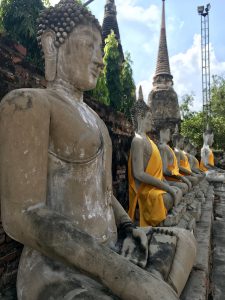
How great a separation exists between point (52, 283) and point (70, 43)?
4.07 ft

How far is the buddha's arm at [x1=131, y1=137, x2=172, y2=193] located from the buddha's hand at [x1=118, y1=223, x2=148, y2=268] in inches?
69.1

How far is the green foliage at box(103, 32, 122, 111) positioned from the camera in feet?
25.8

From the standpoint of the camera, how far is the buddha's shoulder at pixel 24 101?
1525mm

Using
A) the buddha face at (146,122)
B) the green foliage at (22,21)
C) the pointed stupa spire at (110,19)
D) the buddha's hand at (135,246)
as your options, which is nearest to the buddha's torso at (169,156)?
the buddha face at (146,122)

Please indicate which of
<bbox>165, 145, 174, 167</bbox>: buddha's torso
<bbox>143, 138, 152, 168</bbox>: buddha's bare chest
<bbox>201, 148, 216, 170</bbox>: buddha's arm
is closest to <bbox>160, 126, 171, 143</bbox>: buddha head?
<bbox>165, 145, 174, 167</bbox>: buddha's torso

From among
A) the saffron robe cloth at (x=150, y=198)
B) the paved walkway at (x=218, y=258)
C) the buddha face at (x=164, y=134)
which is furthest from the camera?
the buddha face at (x=164, y=134)

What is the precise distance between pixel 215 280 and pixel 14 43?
2975mm

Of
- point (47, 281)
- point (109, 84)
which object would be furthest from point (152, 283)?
point (109, 84)

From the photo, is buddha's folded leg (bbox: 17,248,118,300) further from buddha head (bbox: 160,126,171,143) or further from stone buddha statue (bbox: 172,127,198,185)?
stone buddha statue (bbox: 172,127,198,185)

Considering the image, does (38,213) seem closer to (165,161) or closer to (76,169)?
(76,169)

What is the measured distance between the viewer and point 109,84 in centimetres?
790

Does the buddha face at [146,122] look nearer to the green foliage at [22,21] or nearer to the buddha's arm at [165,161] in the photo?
the buddha's arm at [165,161]

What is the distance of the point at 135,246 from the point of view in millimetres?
1746

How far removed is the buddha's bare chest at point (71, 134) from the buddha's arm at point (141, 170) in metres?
1.93
